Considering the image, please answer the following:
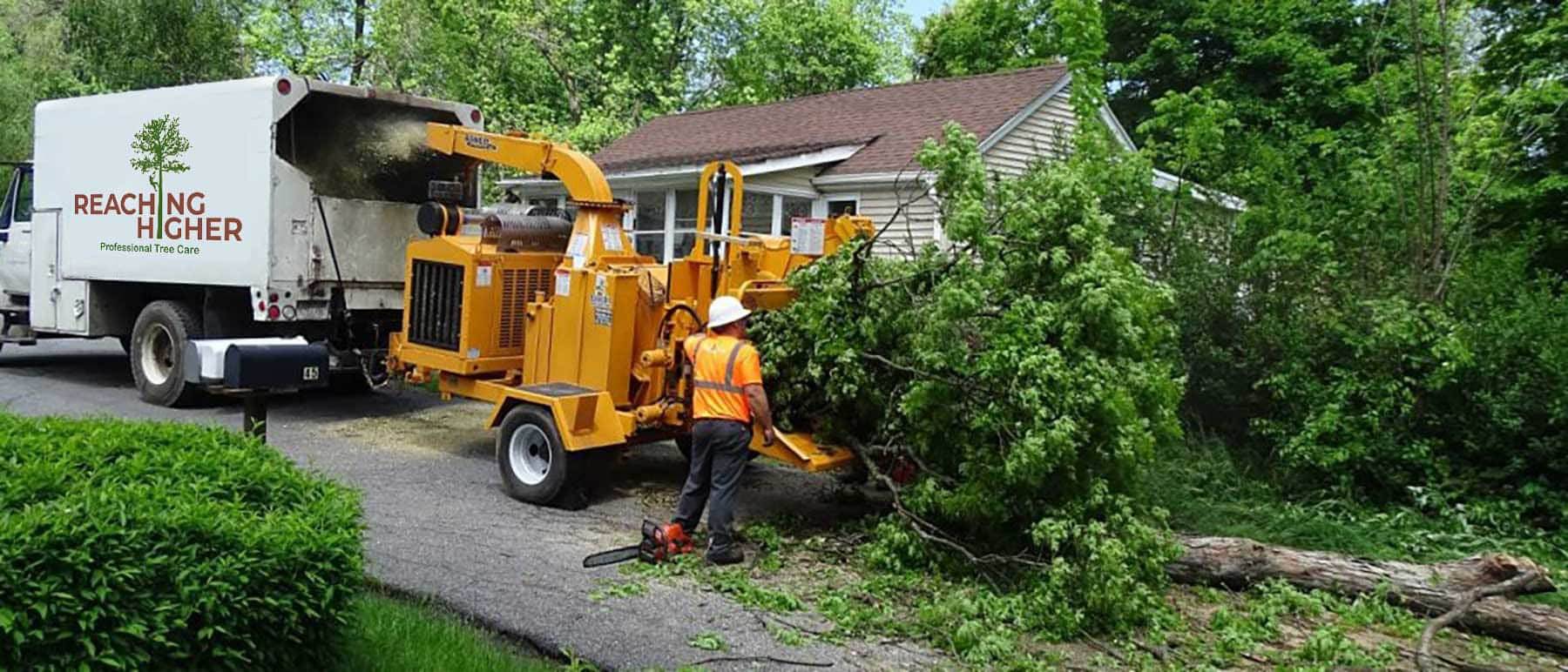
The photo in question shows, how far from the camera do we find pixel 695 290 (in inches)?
317

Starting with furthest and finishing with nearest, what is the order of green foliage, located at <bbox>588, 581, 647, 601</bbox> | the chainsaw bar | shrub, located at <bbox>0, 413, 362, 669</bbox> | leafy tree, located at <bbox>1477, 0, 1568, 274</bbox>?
leafy tree, located at <bbox>1477, 0, 1568, 274</bbox>
the chainsaw bar
green foliage, located at <bbox>588, 581, 647, 601</bbox>
shrub, located at <bbox>0, 413, 362, 669</bbox>

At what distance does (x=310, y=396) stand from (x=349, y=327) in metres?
1.77

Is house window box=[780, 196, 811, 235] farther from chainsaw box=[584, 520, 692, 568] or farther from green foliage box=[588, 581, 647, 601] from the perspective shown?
green foliage box=[588, 581, 647, 601]

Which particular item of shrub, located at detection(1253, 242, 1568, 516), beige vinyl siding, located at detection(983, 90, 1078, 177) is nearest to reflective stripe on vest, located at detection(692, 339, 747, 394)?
shrub, located at detection(1253, 242, 1568, 516)

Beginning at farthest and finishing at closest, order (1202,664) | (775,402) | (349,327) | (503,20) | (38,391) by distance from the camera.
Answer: (503,20) → (38,391) → (349,327) → (775,402) → (1202,664)

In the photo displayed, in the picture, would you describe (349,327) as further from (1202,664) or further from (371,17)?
(371,17)

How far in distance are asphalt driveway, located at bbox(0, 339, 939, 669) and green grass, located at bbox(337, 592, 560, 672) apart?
21 cm

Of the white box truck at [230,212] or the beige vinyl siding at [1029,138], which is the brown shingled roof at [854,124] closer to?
the beige vinyl siding at [1029,138]

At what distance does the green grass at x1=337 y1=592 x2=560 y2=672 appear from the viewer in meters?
4.54

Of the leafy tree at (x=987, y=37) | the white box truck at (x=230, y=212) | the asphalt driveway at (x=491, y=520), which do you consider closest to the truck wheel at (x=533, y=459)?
the asphalt driveway at (x=491, y=520)

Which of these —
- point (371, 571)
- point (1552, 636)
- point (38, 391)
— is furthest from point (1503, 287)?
point (38, 391)

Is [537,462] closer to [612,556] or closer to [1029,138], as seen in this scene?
[612,556]

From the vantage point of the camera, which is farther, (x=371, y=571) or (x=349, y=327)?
(x=349, y=327)

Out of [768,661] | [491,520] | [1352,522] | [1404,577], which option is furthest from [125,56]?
[1404,577]
